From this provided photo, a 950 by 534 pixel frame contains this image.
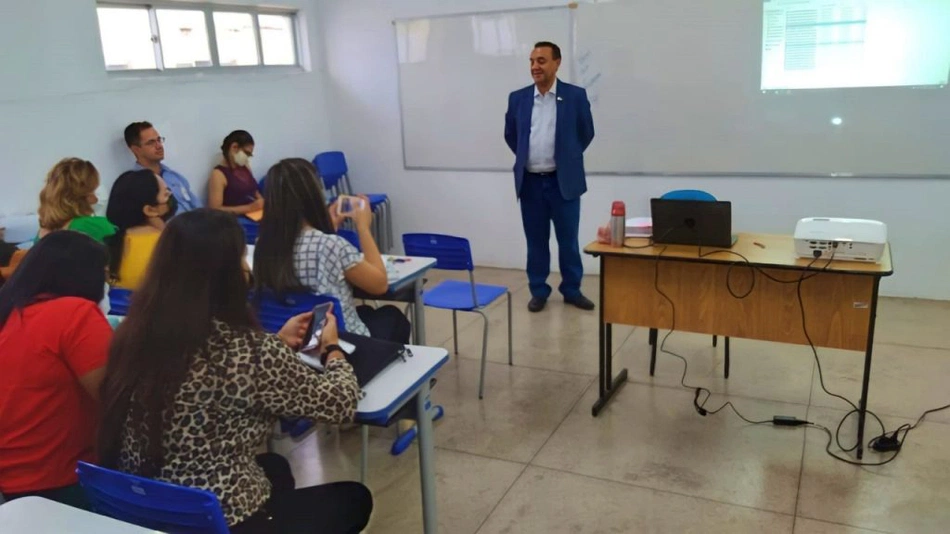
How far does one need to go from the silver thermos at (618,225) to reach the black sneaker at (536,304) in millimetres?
1687

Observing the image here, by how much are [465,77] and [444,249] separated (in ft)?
8.20

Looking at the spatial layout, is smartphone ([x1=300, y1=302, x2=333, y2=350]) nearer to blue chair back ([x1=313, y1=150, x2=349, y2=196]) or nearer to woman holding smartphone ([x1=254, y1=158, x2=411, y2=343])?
woman holding smartphone ([x1=254, y1=158, x2=411, y2=343])

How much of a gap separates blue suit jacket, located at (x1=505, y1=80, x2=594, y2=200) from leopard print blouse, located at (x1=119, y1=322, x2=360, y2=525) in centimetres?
318

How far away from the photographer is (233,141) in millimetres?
5238

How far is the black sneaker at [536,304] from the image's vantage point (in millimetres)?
4926

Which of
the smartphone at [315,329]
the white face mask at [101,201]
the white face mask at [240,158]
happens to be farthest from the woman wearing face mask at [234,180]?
the smartphone at [315,329]

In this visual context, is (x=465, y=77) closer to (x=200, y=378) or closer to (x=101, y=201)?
(x=101, y=201)

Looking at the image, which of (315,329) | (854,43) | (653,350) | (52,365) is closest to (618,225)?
(653,350)

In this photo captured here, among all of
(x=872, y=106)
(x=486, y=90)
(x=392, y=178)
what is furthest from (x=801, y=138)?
(x=392, y=178)

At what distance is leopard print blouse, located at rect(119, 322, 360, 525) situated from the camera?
1.55 metres

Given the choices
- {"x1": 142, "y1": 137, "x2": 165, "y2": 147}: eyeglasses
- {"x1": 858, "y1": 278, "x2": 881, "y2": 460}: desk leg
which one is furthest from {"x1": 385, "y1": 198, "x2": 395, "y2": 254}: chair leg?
{"x1": 858, "y1": 278, "x2": 881, "y2": 460}: desk leg

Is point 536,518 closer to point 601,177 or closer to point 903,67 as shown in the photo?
point 601,177

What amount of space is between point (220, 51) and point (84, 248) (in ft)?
13.8

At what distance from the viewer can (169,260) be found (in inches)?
61.3
